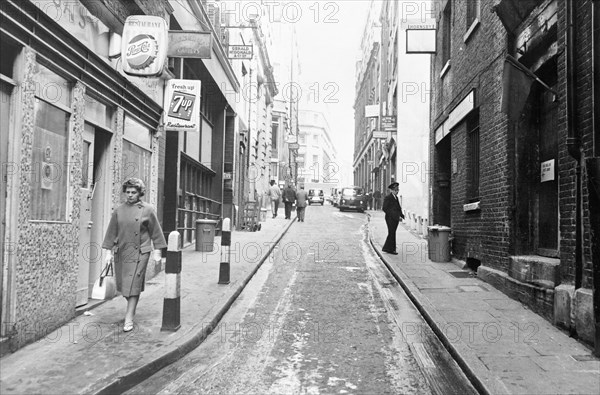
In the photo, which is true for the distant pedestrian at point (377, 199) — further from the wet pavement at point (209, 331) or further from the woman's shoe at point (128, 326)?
the woman's shoe at point (128, 326)

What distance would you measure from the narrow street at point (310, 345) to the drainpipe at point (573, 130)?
1821 millimetres

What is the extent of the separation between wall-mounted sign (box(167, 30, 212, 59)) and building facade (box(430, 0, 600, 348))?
16.2ft

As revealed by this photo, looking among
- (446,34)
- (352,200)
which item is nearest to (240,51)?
(446,34)

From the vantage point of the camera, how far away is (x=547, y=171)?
7.77 metres

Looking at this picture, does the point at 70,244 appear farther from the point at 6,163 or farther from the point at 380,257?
the point at 380,257

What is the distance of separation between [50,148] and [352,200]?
100 feet

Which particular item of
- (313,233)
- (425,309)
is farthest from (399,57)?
(425,309)

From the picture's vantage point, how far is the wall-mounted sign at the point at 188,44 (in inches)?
387

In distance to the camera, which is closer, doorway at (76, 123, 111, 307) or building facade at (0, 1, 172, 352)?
building facade at (0, 1, 172, 352)

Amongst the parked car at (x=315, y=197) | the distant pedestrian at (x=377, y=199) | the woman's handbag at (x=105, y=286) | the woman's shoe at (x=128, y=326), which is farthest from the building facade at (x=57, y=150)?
the parked car at (x=315, y=197)

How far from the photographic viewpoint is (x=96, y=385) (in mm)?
4340

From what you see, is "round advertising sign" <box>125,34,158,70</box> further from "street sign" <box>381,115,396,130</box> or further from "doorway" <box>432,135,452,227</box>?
"street sign" <box>381,115,396,130</box>

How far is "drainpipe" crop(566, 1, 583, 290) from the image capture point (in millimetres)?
5977

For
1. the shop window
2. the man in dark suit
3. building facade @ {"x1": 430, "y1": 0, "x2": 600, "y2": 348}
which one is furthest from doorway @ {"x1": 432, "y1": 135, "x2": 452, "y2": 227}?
the shop window
